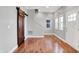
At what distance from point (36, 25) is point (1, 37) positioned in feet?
27.5

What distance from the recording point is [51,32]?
15273 millimetres

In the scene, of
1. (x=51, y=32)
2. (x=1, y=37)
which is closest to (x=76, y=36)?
(x=1, y=37)

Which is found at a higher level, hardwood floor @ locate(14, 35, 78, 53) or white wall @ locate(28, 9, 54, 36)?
white wall @ locate(28, 9, 54, 36)

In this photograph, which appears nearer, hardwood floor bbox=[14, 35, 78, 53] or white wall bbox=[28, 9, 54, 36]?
hardwood floor bbox=[14, 35, 78, 53]

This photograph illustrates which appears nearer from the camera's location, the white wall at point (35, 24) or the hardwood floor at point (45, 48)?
the hardwood floor at point (45, 48)

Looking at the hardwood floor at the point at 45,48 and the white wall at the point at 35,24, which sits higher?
the white wall at the point at 35,24

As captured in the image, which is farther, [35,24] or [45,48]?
[35,24]

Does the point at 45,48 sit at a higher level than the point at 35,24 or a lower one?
lower
